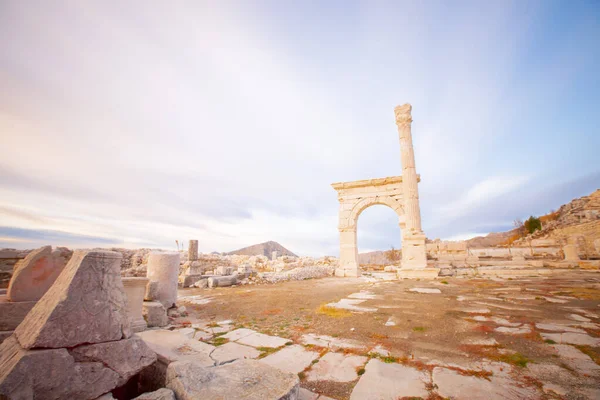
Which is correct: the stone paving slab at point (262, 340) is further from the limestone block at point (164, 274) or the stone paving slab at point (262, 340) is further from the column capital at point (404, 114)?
the column capital at point (404, 114)

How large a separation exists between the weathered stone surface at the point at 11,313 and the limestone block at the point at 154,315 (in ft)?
5.86

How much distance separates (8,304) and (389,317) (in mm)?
5332

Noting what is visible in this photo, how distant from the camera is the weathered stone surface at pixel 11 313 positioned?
2674 mm

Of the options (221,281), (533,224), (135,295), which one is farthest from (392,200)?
(533,224)

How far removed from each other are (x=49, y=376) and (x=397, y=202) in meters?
14.6

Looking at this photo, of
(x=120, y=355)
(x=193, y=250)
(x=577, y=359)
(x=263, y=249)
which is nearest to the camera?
(x=120, y=355)

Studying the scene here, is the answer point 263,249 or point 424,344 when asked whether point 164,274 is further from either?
point 263,249

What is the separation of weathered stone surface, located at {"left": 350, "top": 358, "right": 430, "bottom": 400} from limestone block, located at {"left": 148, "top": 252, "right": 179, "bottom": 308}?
14.5ft

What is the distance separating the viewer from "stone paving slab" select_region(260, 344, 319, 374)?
266 cm

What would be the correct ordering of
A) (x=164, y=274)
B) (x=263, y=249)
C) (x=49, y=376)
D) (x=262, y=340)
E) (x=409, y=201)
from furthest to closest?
(x=263, y=249)
(x=409, y=201)
(x=164, y=274)
(x=262, y=340)
(x=49, y=376)

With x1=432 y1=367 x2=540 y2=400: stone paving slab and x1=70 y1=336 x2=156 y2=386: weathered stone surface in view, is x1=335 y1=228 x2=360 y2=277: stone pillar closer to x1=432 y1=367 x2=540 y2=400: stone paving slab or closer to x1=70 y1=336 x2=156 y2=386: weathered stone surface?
x1=432 y1=367 x2=540 y2=400: stone paving slab

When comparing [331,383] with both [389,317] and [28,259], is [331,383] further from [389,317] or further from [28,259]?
[28,259]

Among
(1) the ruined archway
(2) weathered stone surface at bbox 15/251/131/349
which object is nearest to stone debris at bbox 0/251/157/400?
(2) weathered stone surface at bbox 15/251/131/349

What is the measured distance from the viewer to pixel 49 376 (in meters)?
1.62
